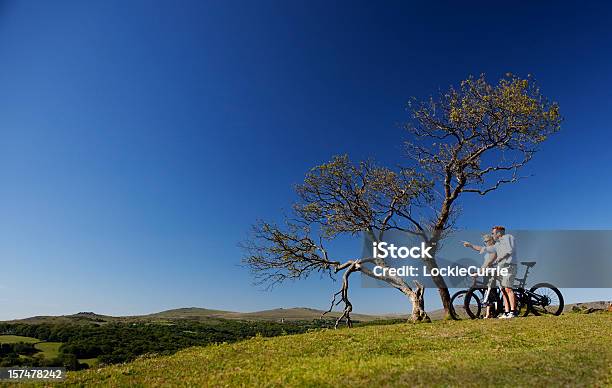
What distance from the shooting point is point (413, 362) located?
Answer: 29.1 ft

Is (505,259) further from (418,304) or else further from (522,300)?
(418,304)

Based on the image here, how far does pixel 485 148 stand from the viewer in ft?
88.3

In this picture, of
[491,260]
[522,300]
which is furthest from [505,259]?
[522,300]

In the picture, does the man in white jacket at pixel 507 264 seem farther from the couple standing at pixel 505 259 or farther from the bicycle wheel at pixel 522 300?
the bicycle wheel at pixel 522 300

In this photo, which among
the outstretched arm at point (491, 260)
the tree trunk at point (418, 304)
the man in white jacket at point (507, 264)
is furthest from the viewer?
the tree trunk at point (418, 304)

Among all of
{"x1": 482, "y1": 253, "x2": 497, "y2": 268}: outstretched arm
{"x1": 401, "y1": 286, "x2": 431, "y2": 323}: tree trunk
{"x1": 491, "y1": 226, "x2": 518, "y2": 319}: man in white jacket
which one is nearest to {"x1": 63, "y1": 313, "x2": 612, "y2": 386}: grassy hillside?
{"x1": 491, "y1": 226, "x2": 518, "y2": 319}: man in white jacket

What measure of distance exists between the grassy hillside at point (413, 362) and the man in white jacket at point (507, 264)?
350cm

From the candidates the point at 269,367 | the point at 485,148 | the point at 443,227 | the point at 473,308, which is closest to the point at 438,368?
the point at 269,367

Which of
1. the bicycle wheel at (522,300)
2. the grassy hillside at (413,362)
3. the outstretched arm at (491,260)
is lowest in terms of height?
the grassy hillside at (413,362)

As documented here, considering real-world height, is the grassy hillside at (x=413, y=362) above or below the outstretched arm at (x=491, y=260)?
below

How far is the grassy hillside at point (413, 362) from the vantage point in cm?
735

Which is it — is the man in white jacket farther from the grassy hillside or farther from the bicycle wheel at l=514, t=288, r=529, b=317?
the grassy hillside

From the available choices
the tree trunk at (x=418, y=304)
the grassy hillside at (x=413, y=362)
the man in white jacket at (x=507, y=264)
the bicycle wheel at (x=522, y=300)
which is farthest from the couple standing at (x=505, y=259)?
the tree trunk at (x=418, y=304)

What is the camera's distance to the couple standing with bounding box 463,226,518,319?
17.8 meters
